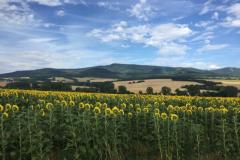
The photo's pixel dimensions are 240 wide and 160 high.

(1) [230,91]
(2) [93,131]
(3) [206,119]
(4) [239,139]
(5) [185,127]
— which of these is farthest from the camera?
(1) [230,91]

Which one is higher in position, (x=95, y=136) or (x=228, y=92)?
(x=95, y=136)

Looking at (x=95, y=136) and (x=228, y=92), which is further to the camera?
(x=228, y=92)

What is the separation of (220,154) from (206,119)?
10.5 ft

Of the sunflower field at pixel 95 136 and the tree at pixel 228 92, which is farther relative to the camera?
the tree at pixel 228 92

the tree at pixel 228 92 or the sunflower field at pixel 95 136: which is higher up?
the sunflower field at pixel 95 136

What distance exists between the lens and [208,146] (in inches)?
343

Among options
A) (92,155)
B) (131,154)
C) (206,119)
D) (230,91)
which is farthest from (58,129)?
(230,91)

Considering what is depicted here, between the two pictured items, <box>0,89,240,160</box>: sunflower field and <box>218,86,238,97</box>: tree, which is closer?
<box>0,89,240,160</box>: sunflower field

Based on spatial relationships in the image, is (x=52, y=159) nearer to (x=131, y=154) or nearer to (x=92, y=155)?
(x=92, y=155)

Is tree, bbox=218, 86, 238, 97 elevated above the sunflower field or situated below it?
below

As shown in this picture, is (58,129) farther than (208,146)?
No

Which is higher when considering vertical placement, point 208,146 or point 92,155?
point 92,155

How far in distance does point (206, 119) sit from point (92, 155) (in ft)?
25.0

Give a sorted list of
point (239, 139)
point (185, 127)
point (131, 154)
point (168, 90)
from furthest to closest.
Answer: point (168, 90)
point (185, 127)
point (239, 139)
point (131, 154)
